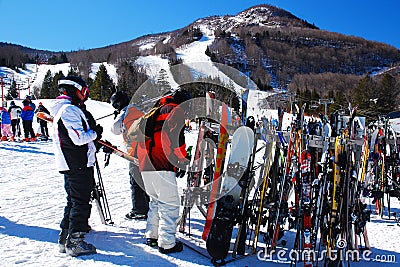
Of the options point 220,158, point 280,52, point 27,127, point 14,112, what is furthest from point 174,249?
point 280,52

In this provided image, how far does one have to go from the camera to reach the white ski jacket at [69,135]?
3.38 meters

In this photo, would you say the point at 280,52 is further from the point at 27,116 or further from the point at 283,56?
Result: the point at 27,116

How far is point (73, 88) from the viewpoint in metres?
3.51

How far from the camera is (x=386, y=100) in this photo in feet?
132

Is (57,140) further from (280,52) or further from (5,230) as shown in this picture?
(280,52)

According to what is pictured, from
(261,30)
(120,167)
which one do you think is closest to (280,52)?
(261,30)

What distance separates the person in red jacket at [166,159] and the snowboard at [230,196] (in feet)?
1.51

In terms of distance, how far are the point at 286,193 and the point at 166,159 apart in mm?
1483

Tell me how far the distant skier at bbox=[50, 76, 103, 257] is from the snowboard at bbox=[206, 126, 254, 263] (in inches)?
53.3

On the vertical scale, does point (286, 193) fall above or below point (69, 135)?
below

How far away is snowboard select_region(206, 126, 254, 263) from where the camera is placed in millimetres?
3590

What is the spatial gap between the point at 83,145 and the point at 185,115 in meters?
1.16

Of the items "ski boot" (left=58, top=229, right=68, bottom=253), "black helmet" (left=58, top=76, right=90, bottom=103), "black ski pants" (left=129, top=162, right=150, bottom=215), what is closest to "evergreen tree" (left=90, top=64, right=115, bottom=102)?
"black ski pants" (left=129, top=162, right=150, bottom=215)

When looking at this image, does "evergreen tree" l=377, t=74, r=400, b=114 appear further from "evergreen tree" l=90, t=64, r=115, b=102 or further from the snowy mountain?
the snowy mountain
